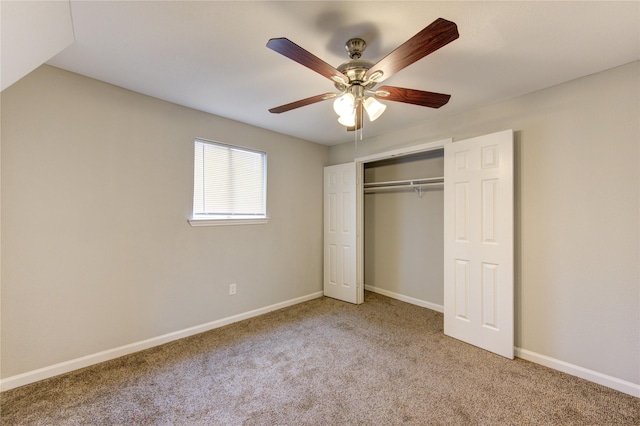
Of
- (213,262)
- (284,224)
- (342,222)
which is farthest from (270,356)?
(342,222)

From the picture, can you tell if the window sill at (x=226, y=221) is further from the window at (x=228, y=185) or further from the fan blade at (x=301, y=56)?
the fan blade at (x=301, y=56)

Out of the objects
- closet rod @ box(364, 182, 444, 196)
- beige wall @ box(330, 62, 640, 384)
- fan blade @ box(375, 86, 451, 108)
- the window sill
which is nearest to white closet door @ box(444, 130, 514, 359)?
beige wall @ box(330, 62, 640, 384)

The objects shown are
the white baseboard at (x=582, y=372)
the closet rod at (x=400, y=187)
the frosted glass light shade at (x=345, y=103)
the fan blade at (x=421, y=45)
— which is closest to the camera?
the fan blade at (x=421, y=45)

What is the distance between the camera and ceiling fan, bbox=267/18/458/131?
1.18m

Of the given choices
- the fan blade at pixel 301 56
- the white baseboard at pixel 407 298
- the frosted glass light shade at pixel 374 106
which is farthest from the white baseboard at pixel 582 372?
the fan blade at pixel 301 56

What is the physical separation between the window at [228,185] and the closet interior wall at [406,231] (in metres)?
1.76

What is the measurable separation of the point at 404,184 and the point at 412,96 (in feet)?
7.03

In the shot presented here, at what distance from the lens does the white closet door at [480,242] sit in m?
2.45

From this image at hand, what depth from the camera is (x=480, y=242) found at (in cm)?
262

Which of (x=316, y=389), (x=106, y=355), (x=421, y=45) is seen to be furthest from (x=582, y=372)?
(x=106, y=355)

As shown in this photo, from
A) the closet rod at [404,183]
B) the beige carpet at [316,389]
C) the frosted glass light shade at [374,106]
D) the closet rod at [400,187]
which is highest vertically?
the frosted glass light shade at [374,106]

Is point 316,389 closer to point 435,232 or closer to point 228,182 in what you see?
point 228,182

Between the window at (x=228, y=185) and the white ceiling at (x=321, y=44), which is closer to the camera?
the white ceiling at (x=321, y=44)

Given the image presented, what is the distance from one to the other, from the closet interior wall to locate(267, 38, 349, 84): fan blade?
95.8 inches
